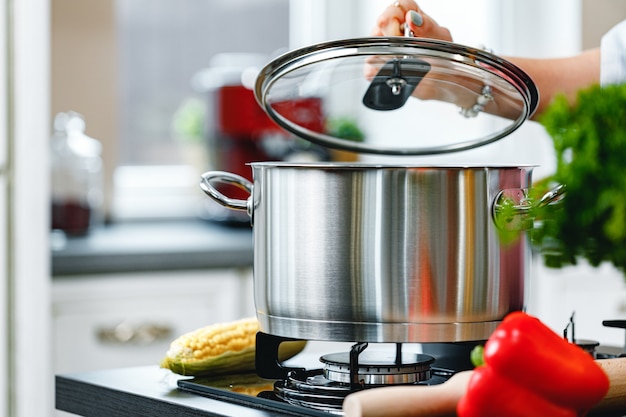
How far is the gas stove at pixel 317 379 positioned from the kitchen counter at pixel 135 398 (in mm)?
13

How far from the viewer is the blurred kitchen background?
6.85 ft

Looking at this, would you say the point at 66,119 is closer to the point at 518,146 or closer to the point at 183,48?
the point at 183,48

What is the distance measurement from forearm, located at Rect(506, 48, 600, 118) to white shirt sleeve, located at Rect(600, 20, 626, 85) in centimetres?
2

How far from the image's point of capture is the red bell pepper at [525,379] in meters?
0.73

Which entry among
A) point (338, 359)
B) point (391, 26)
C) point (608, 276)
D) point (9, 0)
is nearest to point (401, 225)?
point (338, 359)

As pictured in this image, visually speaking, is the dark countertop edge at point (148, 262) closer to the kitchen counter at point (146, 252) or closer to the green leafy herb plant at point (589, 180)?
the kitchen counter at point (146, 252)

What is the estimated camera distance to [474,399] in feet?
2.39

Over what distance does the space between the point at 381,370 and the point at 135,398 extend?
0.23 m

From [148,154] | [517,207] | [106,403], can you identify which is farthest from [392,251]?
[148,154]

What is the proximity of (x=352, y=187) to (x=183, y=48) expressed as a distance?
2.27 m

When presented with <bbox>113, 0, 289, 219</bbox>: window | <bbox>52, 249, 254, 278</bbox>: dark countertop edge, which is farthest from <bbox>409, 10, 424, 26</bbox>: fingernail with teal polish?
<bbox>113, 0, 289, 219</bbox>: window

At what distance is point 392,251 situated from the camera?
0.90m

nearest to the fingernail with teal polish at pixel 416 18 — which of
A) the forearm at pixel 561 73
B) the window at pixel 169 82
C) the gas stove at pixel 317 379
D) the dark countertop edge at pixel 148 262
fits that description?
the forearm at pixel 561 73

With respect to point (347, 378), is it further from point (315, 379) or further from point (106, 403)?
point (106, 403)
